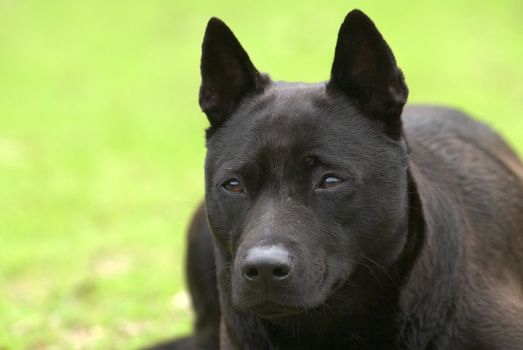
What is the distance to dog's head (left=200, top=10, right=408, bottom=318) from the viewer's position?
161 inches

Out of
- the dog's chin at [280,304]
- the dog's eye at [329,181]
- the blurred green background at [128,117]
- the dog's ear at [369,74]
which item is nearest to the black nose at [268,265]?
the dog's chin at [280,304]

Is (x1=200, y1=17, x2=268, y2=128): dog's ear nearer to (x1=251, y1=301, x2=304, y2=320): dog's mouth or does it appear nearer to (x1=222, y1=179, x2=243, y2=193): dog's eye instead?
(x1=222, y1=179, x2=243, y2=193): dog's eye

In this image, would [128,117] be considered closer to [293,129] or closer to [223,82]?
[223,82]

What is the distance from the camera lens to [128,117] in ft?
56.5

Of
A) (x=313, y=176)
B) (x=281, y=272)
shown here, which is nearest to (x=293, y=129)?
(x=313, y=176)

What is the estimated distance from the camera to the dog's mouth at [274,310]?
4098 mm

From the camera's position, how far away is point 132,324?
716 centimetres

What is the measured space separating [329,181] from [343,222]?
18 centimetres

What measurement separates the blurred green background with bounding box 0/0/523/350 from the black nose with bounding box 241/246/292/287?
217 cm

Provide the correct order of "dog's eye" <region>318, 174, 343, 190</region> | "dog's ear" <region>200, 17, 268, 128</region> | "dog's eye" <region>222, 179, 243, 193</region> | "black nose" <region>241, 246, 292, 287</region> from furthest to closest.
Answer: "dog's ear" <region>200, 17, 268, 128</region> → "dog's eye" <region>222, 179, 243, 193</region> → "dog's eye" <region>318, 174, 343, 190</region> → "black nose" <region>241, 246, 292, 287</region>

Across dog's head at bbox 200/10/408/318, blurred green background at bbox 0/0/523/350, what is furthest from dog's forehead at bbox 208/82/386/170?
blurred green background at bbox 0/0/523/350

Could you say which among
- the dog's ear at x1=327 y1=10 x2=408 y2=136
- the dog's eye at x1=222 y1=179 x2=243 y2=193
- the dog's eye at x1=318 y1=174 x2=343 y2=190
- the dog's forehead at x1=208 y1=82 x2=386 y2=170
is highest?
the dog's ear at x1=327 y1=10 x2=408 y2=136

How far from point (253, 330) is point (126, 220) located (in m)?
6.86

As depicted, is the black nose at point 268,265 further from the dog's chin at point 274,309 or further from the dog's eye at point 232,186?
the dog's eye at point 232,186
